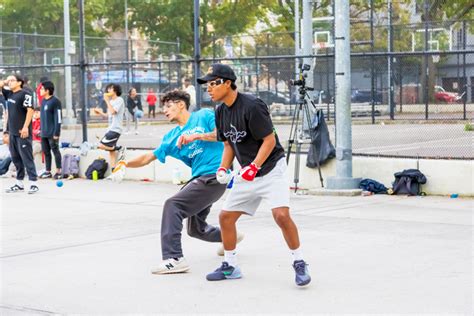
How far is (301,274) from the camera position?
7.31 m

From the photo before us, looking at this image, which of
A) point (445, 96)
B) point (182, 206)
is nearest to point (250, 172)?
point (182, 206)

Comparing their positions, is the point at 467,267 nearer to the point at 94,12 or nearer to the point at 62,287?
the point at 62,287

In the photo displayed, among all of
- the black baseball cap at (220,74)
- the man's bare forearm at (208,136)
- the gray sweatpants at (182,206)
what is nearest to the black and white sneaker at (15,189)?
the gray sweatpants at (182,206)

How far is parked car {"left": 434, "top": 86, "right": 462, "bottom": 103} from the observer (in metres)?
21.9

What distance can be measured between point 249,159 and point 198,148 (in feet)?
2.99

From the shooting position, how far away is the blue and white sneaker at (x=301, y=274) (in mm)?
7285

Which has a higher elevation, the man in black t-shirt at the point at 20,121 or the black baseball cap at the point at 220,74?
the black baseball cap at the point at 220,74

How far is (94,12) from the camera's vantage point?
46844mm

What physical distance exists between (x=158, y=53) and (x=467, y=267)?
114 ft

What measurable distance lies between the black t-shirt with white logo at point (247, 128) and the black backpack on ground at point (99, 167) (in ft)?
31.9

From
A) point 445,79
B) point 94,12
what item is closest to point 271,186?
point 445,79

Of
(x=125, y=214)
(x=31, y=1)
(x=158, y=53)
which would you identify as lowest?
(x=125, y=214)

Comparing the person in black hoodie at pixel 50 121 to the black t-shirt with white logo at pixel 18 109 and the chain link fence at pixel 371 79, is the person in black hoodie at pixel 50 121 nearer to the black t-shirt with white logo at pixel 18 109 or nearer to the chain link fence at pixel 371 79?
the chain link fence at pixel 371 79

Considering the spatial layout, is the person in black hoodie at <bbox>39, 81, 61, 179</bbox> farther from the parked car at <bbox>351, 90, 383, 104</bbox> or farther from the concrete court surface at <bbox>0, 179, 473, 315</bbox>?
the parked car at <bbox>351, 90, 383, 104</bbox>
